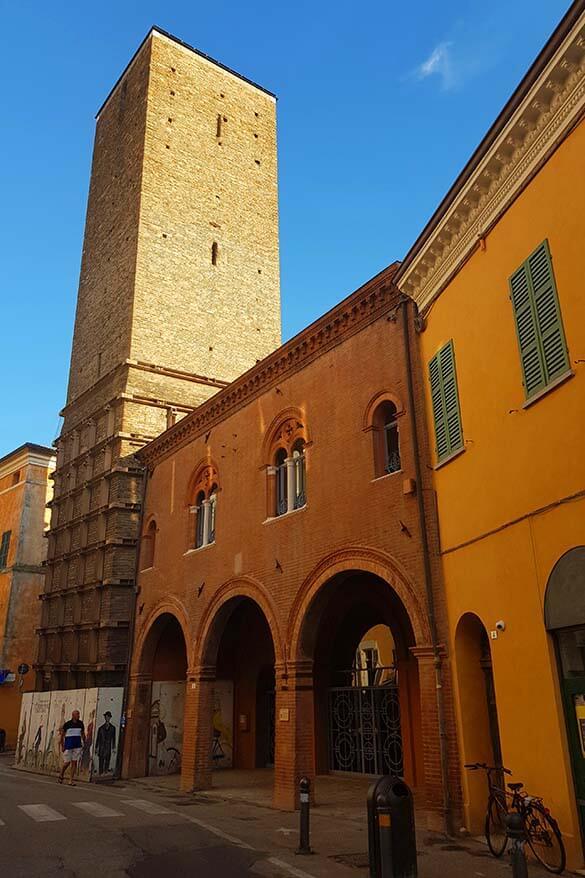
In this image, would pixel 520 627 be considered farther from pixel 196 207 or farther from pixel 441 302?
pixel 196 207

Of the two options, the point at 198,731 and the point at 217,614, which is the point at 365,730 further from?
the point at 217,614

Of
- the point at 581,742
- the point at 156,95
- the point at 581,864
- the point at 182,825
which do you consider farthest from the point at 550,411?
the point at 156,95

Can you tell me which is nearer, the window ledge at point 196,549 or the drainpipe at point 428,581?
the drainpipe at point 428,581

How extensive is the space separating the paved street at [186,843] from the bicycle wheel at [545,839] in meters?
0.25

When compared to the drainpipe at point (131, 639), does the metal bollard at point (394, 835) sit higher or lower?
lower

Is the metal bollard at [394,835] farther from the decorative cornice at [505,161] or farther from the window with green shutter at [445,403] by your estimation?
the decorative cornice at [505,161]

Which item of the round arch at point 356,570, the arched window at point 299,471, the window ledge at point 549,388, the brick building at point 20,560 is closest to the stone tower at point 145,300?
the brick building at point 20,560

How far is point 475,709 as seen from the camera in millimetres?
10078

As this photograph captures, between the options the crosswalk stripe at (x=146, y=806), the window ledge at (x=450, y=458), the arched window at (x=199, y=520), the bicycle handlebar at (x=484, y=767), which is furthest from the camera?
the arched window at (x=199, y=520)

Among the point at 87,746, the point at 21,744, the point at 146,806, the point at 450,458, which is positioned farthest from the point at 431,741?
the point at 21,744

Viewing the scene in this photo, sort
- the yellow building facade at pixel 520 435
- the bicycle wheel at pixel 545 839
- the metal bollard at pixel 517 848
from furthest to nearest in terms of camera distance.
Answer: the yellow building facade at pixel 520 435 → the bicycle wheel at pixel 545 839 → the metal bollard at pixel 517 848

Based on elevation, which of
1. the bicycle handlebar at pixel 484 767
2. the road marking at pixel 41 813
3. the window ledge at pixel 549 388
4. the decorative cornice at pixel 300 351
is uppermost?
the decorative cornice at pixel 300 351

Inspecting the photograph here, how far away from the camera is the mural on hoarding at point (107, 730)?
18688 mm

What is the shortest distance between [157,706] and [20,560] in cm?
1452
